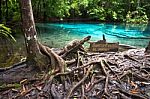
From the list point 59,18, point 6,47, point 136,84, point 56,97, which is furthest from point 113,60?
point 59,18

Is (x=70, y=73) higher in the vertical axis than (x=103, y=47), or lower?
higher

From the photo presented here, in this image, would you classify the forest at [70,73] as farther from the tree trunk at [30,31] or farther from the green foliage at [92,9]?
the green foliage at [92,9]

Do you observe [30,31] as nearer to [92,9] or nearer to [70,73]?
[70,73]

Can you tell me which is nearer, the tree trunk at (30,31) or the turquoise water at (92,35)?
the tree trunk at (30,31)

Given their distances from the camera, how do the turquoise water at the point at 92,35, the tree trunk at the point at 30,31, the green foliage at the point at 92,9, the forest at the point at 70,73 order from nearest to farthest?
1. the forest at the point at 70,73
2. the tree trunk at the point at 30,31
3. the turquoise water at the point at 92,35
4. the green foliage at the point at 92,9

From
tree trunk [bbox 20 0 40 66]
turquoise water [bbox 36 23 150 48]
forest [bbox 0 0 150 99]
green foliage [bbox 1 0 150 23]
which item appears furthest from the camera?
green foliage [bbox 1 0 150 23]

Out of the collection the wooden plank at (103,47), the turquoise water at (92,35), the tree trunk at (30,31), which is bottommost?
the turquoise water at (92,35)

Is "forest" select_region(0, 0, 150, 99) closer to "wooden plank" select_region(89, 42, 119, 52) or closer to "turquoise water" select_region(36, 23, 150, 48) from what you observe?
"wooden plank" select_region(89, 42, 119, 52)

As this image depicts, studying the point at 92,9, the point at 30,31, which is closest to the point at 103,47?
the point at 30,31

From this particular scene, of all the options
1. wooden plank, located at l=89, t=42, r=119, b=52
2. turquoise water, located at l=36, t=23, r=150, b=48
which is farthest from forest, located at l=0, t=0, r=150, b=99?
turquoise water, located at l=36, t=23, r=150, b=48

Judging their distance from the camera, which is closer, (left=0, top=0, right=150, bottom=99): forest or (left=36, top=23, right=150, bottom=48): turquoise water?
(left=0, top=0, right=150, bottom=99): forest

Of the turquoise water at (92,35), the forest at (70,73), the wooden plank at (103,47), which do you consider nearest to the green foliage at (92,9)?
the turquoise water at (92,35)

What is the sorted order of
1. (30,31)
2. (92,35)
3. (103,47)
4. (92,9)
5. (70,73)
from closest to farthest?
(70,73), (30,31), (103,47), (92,35), (92,9)

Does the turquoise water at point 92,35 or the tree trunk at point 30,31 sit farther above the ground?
the tree trunk at point 30,31
